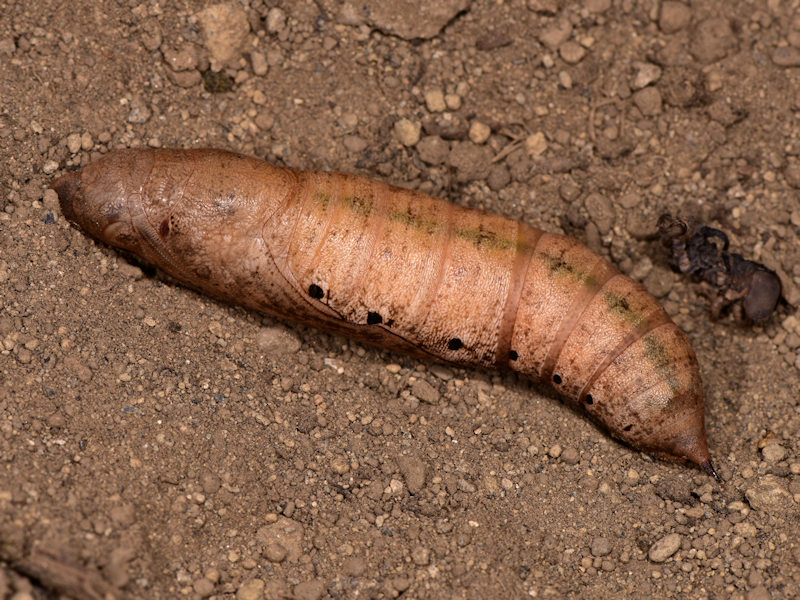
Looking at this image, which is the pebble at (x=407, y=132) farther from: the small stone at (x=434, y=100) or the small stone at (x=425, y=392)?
the small stone at (x=425, y=392)

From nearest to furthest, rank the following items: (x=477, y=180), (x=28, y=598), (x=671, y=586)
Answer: (x=28, y=598) → (x=671, y=586) → (x=477, y=180)

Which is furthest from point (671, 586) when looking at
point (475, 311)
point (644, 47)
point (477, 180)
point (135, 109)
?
point (135, 109)

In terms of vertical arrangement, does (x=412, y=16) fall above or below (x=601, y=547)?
above

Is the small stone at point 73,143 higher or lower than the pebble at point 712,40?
lower

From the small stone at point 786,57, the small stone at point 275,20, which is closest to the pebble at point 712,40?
the small stone at point 786,57

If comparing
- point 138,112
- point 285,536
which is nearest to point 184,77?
point 138,112

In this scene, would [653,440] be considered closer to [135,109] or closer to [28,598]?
[28,598]

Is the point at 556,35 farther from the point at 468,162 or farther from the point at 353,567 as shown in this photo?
the point at 353,567
